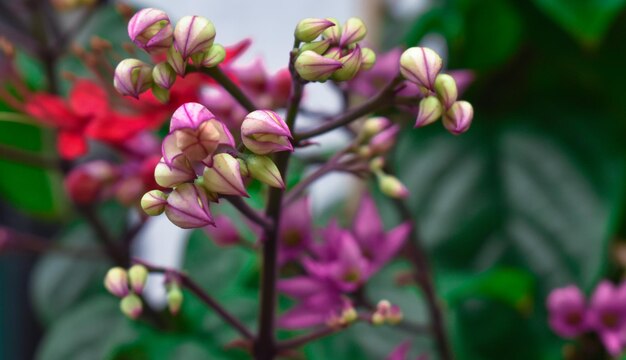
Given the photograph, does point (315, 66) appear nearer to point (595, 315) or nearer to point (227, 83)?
point (227, 83)

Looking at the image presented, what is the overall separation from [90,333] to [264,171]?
34cm

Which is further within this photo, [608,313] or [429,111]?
[608,313]

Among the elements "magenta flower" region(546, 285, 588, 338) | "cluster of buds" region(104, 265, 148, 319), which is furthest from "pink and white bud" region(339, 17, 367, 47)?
Answer: "magenta flower" region(546, 285, 588, 338)

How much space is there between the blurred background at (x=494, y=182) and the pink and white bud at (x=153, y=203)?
272 mm

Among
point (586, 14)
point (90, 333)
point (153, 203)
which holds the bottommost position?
point (90, 333)

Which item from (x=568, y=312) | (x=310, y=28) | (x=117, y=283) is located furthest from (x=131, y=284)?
(x=568, y=312)

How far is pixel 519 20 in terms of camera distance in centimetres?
60

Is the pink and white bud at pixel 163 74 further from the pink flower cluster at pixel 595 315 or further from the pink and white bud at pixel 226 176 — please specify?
the pink flower cluster at pixel 595 315

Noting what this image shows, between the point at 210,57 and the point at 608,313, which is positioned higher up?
the point at 210,57

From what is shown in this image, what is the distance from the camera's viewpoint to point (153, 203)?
214mm

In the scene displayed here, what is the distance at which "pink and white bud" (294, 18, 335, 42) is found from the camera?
229 mm

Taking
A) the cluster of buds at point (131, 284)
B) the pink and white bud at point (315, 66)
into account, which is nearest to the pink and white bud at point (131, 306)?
the cluster of buds at point (131, 284)

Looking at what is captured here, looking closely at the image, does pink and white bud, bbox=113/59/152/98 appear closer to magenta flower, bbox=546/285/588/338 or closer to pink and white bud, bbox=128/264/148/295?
pink and white bud, bbox=128/264/148/295

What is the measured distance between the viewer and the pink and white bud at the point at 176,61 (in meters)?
0.23
